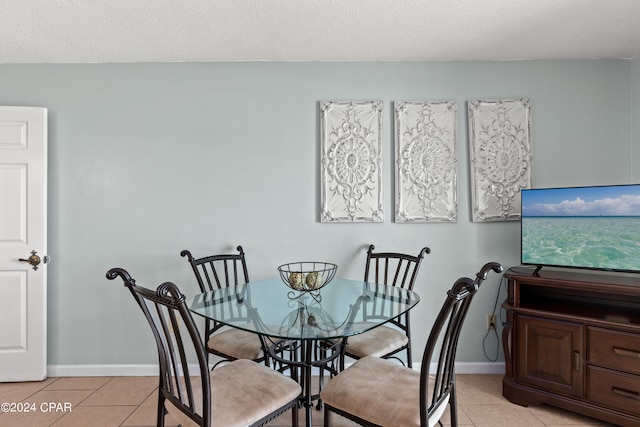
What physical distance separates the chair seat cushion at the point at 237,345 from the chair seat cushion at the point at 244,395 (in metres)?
0.29

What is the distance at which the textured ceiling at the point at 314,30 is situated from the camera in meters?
1.92

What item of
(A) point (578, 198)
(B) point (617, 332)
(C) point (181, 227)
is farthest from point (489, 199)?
(C) point (181, 227)

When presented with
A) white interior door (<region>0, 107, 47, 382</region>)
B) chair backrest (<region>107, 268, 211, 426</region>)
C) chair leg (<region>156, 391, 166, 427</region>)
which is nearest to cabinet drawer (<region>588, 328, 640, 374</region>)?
chair backrest (<region>107, 268, 211, 426</region>)

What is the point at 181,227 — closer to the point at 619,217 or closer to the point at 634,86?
the point at 619,217

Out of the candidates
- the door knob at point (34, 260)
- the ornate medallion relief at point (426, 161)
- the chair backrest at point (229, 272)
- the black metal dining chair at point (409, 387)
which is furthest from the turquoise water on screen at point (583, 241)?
the door knob at point (34, 260)

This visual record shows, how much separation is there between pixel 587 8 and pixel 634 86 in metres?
1.05

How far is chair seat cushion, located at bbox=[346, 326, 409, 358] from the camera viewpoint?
1901 millimetres

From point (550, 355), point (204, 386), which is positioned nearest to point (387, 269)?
point (550, 355)

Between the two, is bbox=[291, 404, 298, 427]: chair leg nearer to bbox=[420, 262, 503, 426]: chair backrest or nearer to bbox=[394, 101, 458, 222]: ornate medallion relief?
bbox=[420, 262, 503, 426]: chair backrest

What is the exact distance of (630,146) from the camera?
2.55 meters

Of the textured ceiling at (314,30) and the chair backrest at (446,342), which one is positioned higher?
the textured ceiling at (314,30)

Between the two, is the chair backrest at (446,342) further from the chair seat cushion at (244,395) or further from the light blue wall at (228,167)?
the light blue wall at (228,167)

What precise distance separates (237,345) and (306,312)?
0.61 m

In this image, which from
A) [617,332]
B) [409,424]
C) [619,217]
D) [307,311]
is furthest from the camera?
[619,217]
